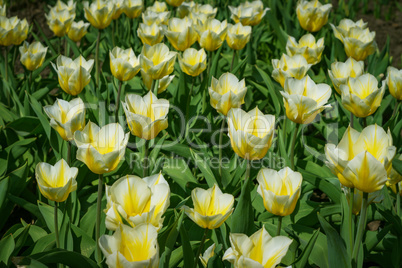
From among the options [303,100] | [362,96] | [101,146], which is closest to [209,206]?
[101,146]

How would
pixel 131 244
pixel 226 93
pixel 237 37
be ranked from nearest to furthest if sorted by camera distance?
pixel 131 244
pixel 226 93
pixel 237 37

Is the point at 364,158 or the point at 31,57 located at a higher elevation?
the point at 364,158

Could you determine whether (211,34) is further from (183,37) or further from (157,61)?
(157,61)

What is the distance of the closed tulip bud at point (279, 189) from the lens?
1.21 meters

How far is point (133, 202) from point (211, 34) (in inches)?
51.8

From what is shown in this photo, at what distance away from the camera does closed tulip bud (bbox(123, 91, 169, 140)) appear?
1.43m

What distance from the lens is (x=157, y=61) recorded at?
2012mm

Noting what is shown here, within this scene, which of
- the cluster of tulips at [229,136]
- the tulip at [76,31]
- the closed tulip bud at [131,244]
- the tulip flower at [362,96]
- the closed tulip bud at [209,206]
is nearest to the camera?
the closed tulip bud at [131,244]

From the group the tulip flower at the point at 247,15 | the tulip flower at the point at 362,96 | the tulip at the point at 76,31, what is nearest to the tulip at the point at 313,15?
the tulip flower at the point at 247,15

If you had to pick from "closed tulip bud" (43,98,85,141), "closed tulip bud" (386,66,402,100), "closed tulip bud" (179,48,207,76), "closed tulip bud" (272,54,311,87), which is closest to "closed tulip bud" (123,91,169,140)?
"closed tulip bud" (43,98,85,141)

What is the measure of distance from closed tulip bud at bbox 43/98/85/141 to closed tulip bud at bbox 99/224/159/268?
1.96ft

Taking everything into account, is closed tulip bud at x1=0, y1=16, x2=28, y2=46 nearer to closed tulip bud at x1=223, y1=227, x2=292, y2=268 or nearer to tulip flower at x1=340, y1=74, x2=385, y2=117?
tulip flower at x1=340, y1=74, x2=385, y2=117

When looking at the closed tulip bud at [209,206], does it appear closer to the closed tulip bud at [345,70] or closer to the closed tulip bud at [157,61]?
the closed tulip bud at [157,61]

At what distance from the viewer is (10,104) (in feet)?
8.09
